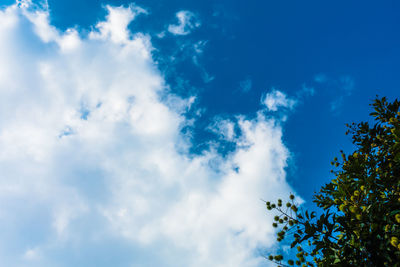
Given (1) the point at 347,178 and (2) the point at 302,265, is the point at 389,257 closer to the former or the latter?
(2) the point at 302,265

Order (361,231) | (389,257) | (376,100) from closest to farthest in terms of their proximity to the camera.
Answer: (389,257) < (361,231) < (376,100)

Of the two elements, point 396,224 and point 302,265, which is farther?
point 302,265

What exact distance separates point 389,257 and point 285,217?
72.7 inches

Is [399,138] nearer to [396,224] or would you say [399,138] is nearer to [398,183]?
[398,183]

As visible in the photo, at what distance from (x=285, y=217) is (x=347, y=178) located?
2014mm

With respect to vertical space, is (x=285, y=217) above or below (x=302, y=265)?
above

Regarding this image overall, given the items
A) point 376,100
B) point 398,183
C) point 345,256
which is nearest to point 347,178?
point 398,183

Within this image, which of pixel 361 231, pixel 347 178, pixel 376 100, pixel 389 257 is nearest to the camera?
pixel 389 257

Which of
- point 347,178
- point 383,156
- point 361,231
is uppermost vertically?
point 383,156

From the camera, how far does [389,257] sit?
12.0ft

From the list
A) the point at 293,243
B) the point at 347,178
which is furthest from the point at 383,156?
the point at 293,243

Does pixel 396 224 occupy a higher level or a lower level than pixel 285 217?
lower

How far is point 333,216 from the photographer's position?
4.55 m

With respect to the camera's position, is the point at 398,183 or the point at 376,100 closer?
the point at 398,183
